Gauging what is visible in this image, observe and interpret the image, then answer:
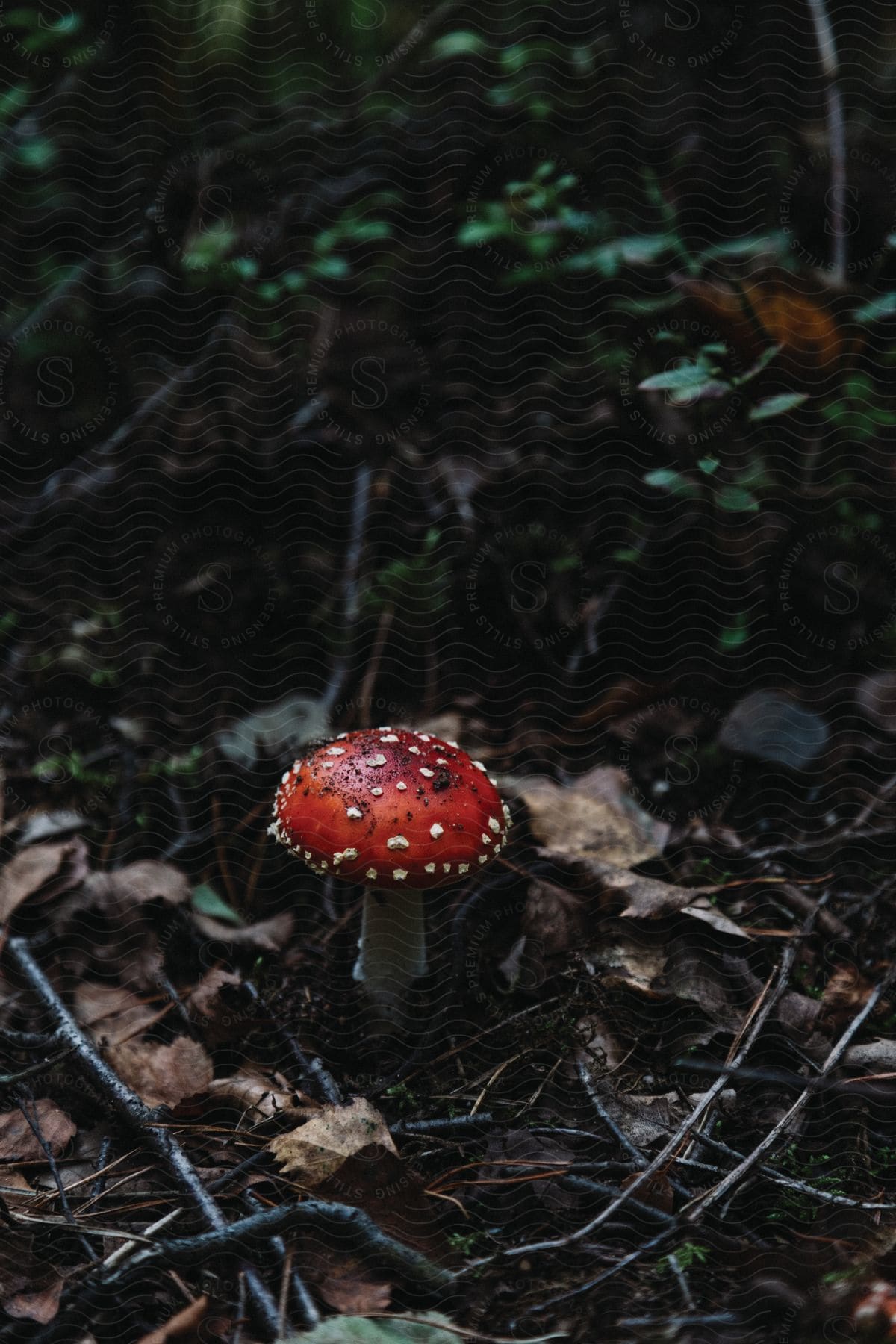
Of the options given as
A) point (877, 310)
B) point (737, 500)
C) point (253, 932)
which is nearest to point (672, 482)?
point (737, 500)

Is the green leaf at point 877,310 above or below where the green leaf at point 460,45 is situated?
below

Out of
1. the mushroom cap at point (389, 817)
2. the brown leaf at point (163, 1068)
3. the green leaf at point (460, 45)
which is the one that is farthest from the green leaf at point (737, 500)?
the brown leaf at point (163, 1068)

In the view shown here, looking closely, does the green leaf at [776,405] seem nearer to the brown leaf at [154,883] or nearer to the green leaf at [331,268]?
the green leaf at [331,268]

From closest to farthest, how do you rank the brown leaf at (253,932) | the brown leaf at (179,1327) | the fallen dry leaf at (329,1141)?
1. the brown leaf at (179,1327)
2. the fallen dry leaf at (329,1141)
3. the brown leaf at (253,932)

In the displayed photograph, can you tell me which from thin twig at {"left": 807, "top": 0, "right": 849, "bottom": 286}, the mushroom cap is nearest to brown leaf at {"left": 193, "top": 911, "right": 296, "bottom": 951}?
the mushroom cap

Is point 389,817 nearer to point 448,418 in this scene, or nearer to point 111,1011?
point 111,1011

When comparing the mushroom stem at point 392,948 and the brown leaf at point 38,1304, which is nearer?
the brown leaf at point 38,1304

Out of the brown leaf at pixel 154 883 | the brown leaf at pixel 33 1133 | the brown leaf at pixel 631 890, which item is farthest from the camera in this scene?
the brown leaf at pixel 154 883
